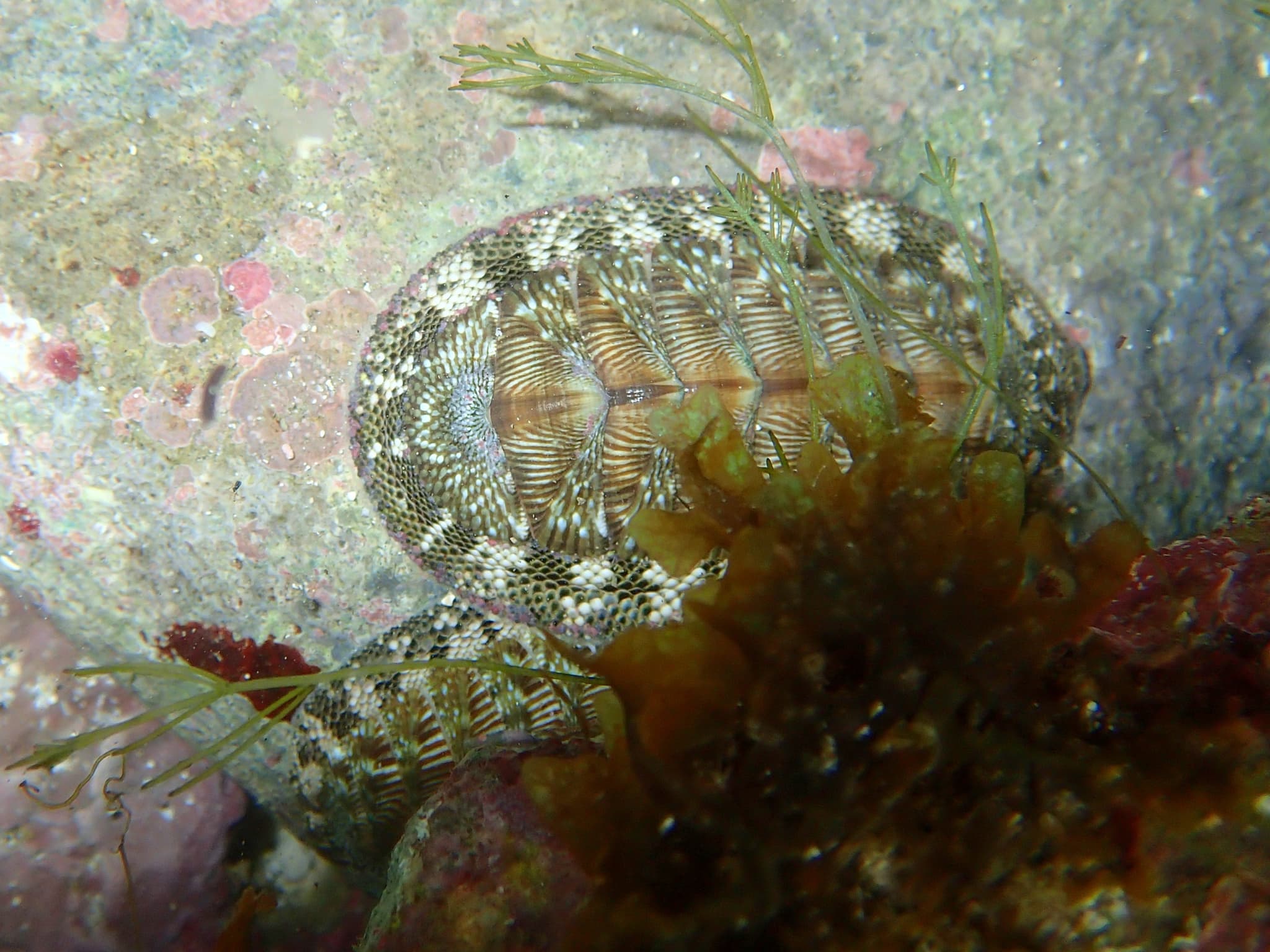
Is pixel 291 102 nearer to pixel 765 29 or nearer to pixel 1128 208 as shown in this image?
pixel 765 29

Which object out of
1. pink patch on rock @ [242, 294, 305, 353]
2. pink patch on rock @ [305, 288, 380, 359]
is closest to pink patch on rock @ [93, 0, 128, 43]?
pink patch on rock @ [242, 294, 305, 353]

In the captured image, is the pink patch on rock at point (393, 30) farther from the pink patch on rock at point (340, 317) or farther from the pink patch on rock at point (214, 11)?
the pink patch on rock at point (340, 317)

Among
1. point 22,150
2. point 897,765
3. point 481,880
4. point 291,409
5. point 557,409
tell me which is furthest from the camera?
point 291,409

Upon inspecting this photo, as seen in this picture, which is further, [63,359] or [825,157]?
[825,157]

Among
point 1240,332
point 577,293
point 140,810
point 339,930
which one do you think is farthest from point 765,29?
point 339,930

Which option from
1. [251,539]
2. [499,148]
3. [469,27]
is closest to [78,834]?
[251,539]

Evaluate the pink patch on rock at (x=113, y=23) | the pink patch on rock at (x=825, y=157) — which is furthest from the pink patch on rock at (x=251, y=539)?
the pink patch on rock at (x=825, y=157)

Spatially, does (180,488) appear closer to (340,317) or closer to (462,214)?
(340,317)
